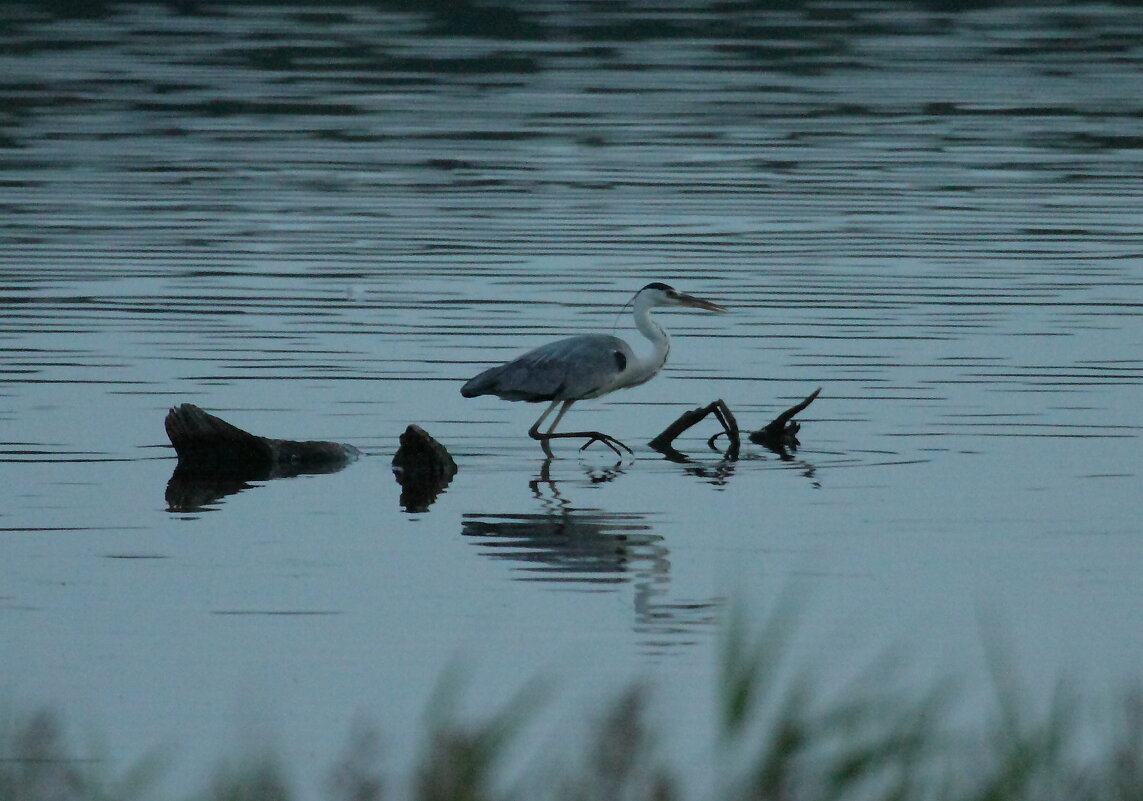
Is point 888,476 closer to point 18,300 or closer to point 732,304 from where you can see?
point 732,304

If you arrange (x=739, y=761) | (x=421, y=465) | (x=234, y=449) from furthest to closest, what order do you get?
(x=234, y=449)
(x=421, y=465)
(x=739, y=761)

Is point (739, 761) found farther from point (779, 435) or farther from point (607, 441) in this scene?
point (779, 435)

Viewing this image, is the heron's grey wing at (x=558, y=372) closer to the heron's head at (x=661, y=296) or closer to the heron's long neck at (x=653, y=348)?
the heron's long neck at (x=653, y=348)

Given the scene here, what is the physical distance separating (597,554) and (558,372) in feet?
9.68

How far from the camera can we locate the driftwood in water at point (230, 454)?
13.7m

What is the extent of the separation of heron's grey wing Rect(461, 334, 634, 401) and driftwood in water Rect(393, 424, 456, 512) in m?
0.73

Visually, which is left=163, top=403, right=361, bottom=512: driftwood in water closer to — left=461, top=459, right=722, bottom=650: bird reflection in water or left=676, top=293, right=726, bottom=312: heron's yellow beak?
left=461, top=459, right=722, bottom=650: bird reflection in water

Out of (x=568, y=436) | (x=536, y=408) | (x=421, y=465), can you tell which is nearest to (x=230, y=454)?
(x=421, y=465)

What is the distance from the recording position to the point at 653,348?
49.4ft

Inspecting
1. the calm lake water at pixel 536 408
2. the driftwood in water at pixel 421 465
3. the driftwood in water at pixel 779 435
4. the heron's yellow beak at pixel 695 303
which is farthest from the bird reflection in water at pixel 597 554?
the heron's yellow beak at pixel 695 303

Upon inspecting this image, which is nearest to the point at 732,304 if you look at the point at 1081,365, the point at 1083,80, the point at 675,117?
the point at 1081,365

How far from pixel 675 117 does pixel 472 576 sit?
85.5 ft

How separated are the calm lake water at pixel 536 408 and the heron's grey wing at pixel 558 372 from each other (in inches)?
16.7

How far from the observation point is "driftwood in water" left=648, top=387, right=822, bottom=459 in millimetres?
14336
